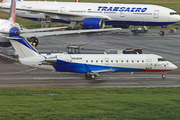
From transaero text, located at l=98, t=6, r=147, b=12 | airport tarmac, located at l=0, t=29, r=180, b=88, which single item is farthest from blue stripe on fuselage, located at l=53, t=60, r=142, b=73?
transaero text, located at l=98, t=6, r=147, b=12

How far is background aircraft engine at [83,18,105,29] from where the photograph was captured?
8231cm

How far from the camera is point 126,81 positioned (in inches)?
1523

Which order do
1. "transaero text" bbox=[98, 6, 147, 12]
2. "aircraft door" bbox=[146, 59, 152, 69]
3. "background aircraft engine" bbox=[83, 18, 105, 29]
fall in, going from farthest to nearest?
"background aircraft engine" bbox=[83, 18, 105, 29] → "transaero text" bbox=[98, 6, 147, 12] → "aircraft door" bbox=[146, 59, 152, 69]

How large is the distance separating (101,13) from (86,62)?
4752cm

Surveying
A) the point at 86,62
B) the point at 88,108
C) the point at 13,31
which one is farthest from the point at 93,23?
the point at 88,108

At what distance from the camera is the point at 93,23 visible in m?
82.8

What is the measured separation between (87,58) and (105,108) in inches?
688

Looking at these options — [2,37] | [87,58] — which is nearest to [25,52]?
[87,58]

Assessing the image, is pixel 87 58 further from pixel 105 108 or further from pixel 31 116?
pixel 31 116

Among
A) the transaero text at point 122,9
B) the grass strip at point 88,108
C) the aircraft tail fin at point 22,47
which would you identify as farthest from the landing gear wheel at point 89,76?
the transaero text at point 122,9

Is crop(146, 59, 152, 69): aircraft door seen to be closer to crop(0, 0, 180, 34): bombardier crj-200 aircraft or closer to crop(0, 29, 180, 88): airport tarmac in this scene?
crop(0, 29, 180, 88): airport tarmac

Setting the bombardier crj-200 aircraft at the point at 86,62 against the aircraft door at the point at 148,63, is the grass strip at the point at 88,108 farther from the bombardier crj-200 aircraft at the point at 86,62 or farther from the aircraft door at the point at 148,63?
the aircraft door at the point at 148,63

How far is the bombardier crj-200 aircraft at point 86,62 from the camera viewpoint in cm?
3806

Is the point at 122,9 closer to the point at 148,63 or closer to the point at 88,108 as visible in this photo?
the point at 148,63
